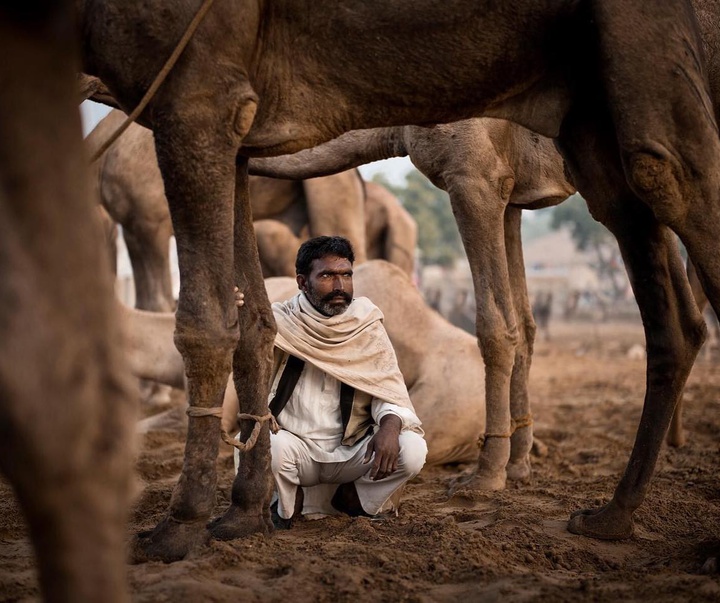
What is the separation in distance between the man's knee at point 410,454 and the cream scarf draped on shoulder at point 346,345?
8.8 inches

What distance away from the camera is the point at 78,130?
5.65ft

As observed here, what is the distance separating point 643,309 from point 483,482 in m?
1.70

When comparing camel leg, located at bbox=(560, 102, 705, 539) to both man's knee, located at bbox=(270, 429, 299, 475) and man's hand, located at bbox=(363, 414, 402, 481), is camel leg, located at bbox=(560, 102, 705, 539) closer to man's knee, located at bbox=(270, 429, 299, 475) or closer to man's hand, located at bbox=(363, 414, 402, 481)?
man's hand, located at bbox=(363, 414, 402, 481)

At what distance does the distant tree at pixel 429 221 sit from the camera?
6291 cm

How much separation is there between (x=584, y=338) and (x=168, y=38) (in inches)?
965

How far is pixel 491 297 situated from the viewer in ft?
17.3

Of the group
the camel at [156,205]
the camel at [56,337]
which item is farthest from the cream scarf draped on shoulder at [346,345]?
the camel at [156,205]

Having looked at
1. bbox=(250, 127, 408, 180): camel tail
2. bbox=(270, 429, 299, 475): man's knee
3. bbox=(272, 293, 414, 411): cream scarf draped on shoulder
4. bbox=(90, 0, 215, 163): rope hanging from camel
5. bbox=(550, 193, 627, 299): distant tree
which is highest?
bbox=(550, 193, 627, 299): distant tree

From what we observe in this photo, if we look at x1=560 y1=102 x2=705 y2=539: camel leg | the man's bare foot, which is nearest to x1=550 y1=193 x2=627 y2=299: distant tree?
the man's bare foot

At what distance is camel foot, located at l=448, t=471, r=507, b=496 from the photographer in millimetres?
5070

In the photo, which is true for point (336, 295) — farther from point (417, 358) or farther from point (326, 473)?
point (417, 358)

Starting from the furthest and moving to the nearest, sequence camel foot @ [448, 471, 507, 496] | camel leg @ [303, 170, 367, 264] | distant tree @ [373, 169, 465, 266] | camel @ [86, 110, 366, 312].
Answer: distant tree @ [373, 169, 465, 266] < camel leg @ [303, 170, 367, 264] < camel @ [86, 110, 366, 312] < camel foot @ [448, 471, 507, 496]

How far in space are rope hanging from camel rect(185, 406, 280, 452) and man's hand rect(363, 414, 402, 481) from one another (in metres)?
0.60

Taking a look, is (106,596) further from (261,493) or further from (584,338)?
(584,338)
